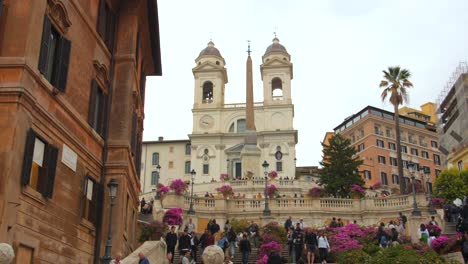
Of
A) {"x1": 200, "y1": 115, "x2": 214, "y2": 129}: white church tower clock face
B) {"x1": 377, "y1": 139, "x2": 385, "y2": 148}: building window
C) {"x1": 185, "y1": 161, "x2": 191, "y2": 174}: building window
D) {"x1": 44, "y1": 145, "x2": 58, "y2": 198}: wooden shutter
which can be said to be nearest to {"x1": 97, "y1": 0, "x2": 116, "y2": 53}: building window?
{"x1": 44, "y1": 145, "x2": 58, "y2": 198}: wooden shutter

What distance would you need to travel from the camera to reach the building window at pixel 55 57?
14.8m

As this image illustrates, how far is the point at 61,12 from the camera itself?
1581 cm

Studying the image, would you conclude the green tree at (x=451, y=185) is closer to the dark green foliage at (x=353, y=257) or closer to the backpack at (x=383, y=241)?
the backpack at (x=383, y=241)

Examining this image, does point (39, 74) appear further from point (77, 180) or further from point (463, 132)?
point (463, 132)

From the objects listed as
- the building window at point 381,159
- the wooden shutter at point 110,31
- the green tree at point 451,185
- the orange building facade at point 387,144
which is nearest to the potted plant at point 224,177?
the green tree at point 451,185

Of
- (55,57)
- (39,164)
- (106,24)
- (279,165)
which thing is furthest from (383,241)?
(279,165)

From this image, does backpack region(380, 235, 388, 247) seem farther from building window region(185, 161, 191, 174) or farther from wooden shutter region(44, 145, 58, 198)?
building window region(185, 161, 191, 174)

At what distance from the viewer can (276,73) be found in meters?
102

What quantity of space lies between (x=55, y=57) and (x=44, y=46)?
1.00m

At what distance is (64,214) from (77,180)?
141 centimetres

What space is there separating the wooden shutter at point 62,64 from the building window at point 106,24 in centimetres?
346

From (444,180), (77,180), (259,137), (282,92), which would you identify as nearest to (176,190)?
(444,180)

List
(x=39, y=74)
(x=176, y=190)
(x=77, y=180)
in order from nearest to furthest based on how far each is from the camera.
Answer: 1. (x=39, y=74)
2. (x=77, y=180)
3. (x=176, y=190)

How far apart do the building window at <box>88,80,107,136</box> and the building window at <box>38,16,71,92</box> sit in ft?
7.96
